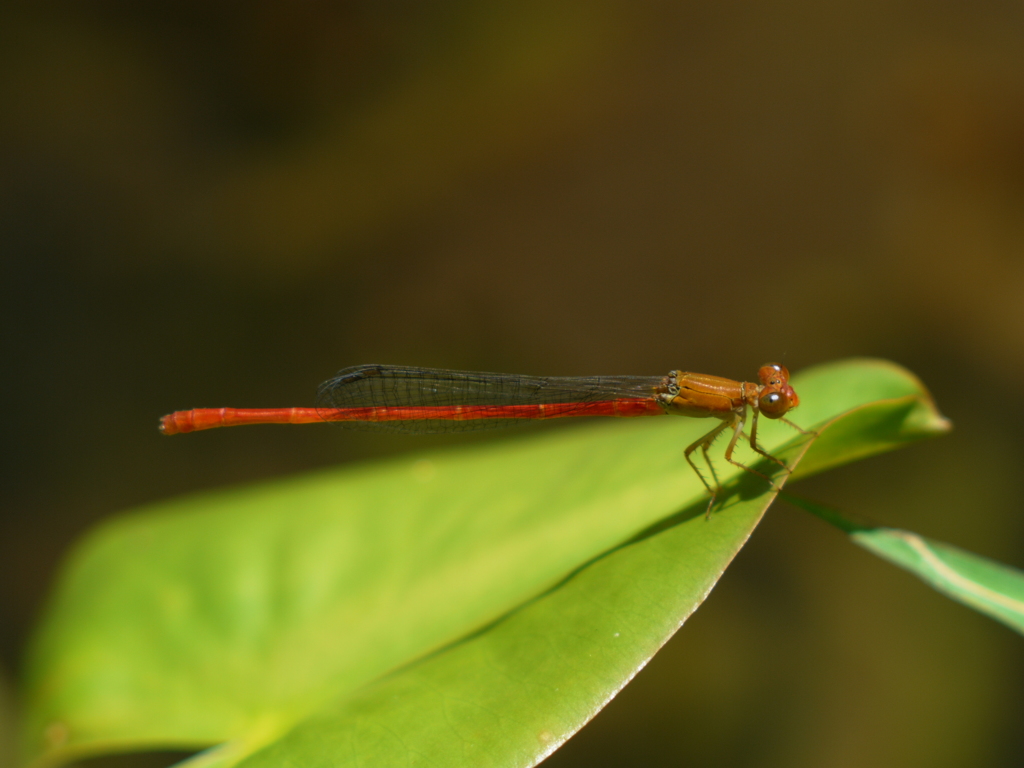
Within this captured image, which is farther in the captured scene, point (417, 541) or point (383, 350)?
point (383, 350)

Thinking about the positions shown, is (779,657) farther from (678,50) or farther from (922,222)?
(678,50)

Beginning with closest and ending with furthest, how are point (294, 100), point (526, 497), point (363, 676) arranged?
point (363, 676), point (526, 497), point (294, 100)

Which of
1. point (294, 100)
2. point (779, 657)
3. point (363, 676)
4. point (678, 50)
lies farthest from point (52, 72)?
point (779, 657)

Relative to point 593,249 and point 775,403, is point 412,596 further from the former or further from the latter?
point 593,249

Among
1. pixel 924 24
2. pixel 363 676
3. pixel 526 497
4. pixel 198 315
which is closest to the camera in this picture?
pixel 363 676

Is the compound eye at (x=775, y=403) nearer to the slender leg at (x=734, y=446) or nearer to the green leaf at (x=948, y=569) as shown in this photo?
the slender leg at (x=734, y=446)

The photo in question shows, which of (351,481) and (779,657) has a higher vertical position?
(351,481)

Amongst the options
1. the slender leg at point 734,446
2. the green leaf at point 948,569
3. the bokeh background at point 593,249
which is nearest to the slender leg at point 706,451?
the slender leg at point 734,446

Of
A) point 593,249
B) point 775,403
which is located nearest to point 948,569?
point 775,403

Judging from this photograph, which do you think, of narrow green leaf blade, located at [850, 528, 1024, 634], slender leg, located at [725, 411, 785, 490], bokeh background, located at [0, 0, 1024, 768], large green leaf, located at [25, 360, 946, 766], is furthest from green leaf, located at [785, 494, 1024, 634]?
bokeh background, located at [0, 0, 1024, 768]
